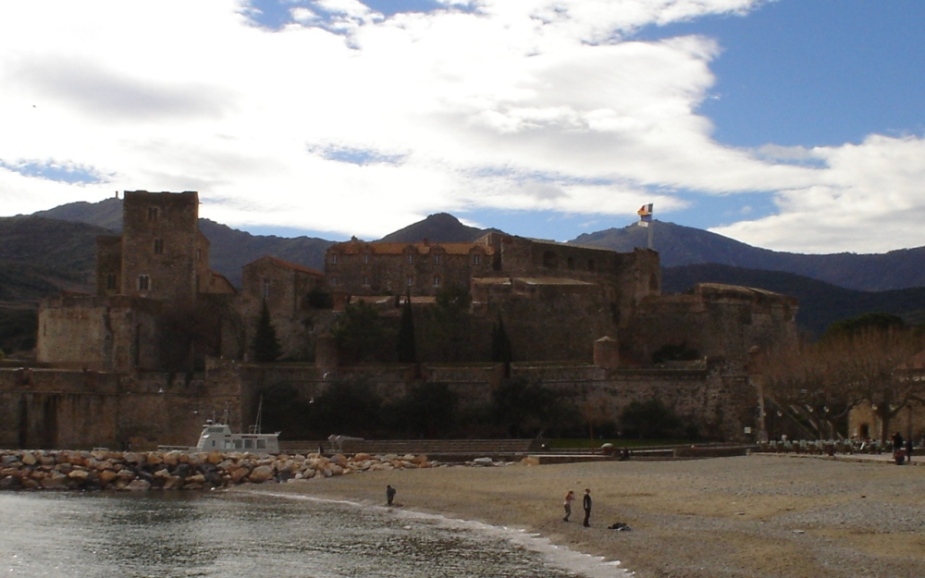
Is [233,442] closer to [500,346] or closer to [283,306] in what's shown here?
[283,306]

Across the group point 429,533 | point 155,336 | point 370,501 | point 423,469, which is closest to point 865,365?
point 423,469

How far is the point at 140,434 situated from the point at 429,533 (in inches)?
1125

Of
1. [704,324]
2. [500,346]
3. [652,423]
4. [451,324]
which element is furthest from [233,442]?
[704,324]

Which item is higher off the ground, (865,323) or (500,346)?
(865,323)

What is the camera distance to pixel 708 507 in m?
26.9

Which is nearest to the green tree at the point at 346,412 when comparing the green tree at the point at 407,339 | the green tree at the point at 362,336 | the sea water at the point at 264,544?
the green tree at the point at 362,336

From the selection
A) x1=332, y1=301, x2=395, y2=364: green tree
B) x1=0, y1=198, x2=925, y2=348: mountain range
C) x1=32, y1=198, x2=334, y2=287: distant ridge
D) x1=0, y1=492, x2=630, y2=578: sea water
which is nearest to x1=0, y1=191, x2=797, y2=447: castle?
x1=332, y1=301, x2=395, y2=364: green tree

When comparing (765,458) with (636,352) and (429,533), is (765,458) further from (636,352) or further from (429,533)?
(636,352)

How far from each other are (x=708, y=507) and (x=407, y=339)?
1238 inches

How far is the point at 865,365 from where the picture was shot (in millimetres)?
43562

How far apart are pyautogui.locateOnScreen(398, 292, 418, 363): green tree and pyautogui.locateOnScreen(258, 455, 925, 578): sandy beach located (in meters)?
15.2

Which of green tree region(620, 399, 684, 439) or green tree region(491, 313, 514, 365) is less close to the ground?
green tree region(491, 313, 514, 365)

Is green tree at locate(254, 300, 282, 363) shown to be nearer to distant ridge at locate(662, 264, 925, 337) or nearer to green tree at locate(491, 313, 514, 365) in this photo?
green tree at locate(491, 313, 514, 365)

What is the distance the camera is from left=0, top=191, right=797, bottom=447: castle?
52.1 meters
